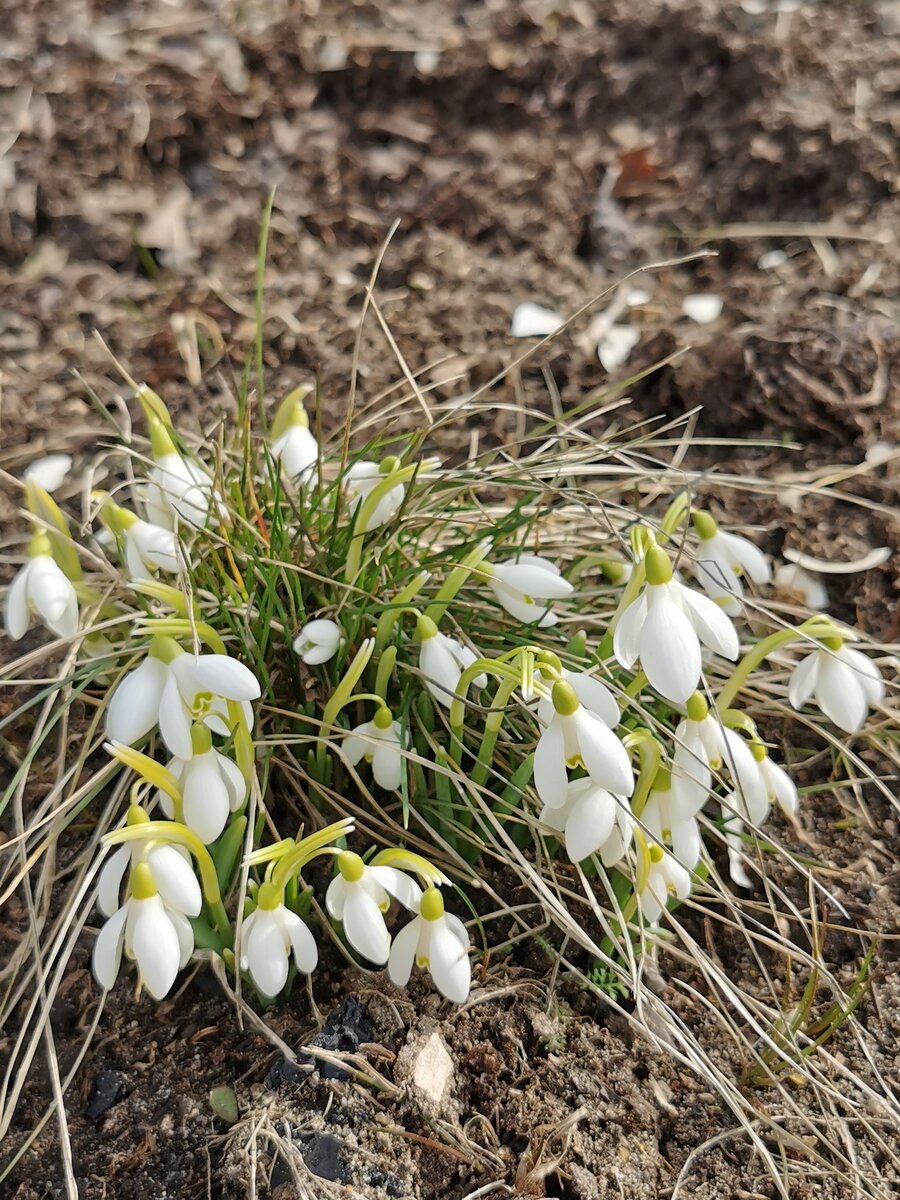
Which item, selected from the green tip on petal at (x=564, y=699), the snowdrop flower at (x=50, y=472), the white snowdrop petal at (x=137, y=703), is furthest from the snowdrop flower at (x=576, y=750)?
the snowdrop flower at (x=50, y=472)

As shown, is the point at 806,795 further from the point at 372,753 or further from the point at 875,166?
the point at 875,166

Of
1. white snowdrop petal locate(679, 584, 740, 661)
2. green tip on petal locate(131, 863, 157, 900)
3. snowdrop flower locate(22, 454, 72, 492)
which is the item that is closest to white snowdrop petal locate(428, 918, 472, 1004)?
green tip on petal locate(131, 863, 157, 900)

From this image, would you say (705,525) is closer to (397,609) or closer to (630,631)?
(630,631)

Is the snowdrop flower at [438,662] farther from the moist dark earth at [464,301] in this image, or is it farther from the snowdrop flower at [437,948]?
the moist dark earth at [464,301]

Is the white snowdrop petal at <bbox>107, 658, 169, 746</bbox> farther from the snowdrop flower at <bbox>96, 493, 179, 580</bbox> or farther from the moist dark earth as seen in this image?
the moist dark earth

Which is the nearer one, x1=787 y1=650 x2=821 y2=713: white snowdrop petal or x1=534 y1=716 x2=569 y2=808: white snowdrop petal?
x1=534 y1=716 x2=569 y2=808: white snowdrop petal

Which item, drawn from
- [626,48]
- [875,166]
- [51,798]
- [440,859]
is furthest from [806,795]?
[626,48]

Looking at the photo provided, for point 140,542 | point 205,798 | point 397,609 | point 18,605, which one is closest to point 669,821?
point 397,609
